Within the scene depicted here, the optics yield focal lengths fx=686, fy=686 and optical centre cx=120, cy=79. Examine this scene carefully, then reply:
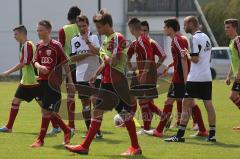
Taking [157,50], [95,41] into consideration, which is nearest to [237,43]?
[157,50]

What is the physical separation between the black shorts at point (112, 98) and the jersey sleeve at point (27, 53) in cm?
277

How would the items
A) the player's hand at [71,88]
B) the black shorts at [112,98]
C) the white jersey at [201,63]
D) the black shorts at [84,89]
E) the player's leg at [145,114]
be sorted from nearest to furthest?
the black shorts at [112,98] → the white jersey at [201,63] → the player's hand at [71,88] → the black shorts at [84,89] → the player's leg at [145,114]

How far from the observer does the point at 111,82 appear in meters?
9.19

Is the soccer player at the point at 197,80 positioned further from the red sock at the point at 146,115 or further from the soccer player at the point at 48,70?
the soccer player at the point at 48,70

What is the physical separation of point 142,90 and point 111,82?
9.29ft

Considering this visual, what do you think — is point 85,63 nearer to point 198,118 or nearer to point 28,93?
point 28,93

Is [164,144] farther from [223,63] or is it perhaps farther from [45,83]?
[223,63]

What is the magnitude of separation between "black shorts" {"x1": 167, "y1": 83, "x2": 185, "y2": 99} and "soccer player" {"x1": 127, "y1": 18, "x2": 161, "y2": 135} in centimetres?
39

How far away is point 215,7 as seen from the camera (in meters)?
55.0

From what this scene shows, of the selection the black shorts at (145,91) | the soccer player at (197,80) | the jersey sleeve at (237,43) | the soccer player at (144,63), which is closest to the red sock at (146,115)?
the soccer player at (144,63)

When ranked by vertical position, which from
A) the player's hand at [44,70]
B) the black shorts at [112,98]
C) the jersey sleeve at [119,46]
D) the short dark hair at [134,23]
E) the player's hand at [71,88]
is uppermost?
the short dark hair at [134,23]

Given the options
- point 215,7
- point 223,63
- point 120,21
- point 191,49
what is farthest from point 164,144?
point 215,7

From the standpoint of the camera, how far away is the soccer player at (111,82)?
9.12 metres

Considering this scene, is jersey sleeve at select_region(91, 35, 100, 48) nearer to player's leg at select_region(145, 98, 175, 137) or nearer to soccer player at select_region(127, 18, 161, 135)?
soccer player at select_region(127, 18, 161, 135)
